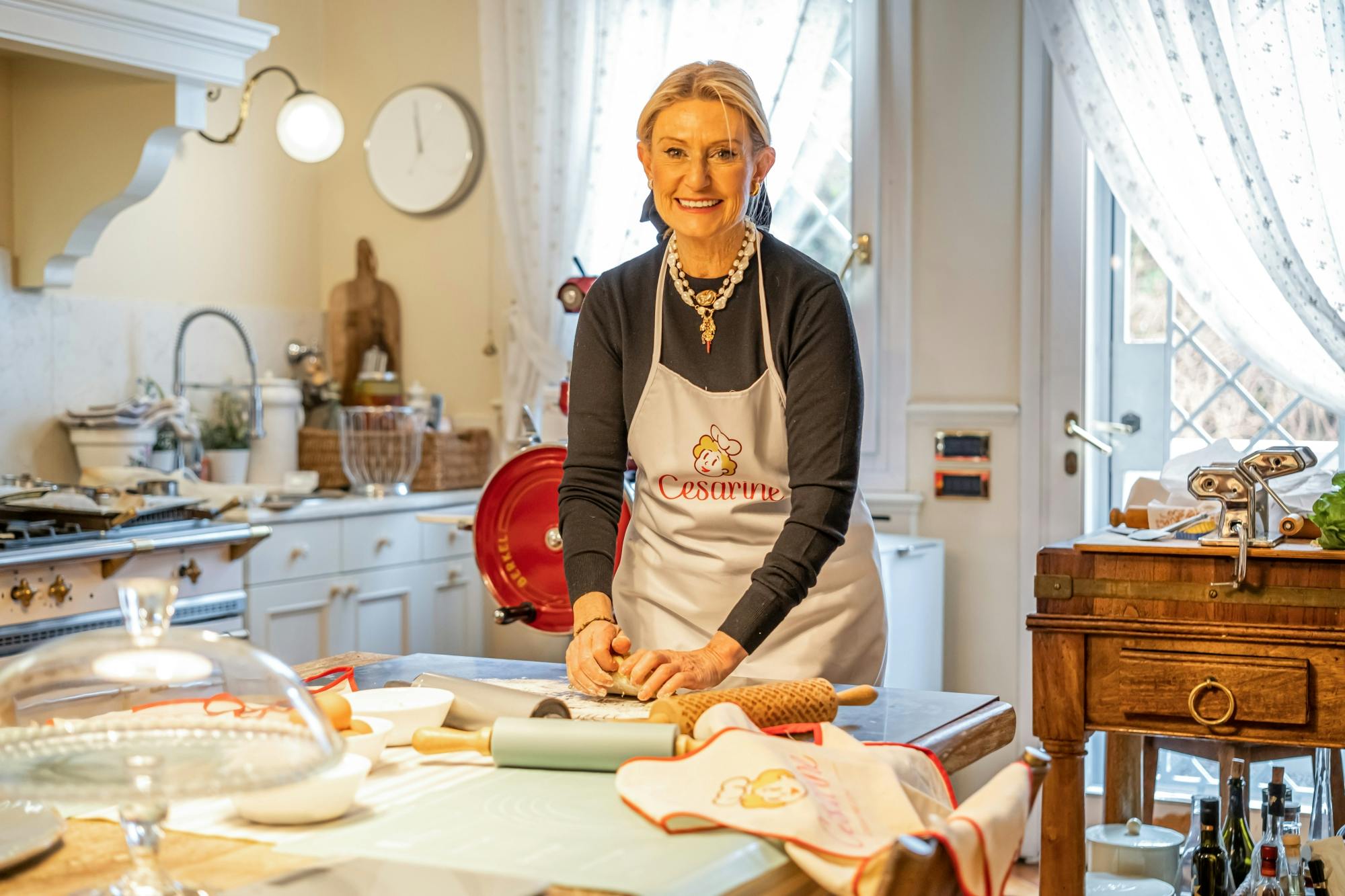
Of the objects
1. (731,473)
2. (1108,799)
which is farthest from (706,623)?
(1108,799)

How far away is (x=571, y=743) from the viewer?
120cm

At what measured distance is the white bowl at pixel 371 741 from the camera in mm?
1200

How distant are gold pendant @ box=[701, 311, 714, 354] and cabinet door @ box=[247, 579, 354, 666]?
1.92 metres

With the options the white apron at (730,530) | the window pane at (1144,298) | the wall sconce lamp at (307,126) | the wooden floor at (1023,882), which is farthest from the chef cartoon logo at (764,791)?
the wall sconce lamp at (307,126)

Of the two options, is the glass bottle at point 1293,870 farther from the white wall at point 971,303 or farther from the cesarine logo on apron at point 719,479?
the white wall at point 971,303

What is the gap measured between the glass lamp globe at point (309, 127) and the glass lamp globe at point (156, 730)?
11.0 ft

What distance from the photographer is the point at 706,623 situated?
193 cm

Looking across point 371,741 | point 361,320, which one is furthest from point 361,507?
point 371,741

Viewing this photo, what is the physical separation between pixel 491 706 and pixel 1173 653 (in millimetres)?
1290

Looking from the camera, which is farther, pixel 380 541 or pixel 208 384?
pixel 208 384

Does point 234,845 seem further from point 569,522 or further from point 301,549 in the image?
point 301,549

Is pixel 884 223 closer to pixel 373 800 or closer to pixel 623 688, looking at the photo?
pixel 623 688

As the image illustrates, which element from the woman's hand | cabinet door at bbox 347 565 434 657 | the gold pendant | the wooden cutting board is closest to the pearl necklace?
the gold pendant

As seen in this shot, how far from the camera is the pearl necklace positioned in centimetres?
191
